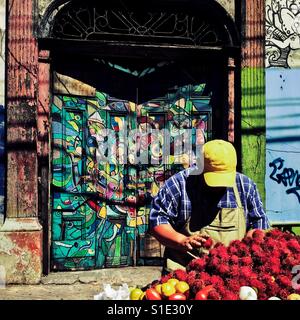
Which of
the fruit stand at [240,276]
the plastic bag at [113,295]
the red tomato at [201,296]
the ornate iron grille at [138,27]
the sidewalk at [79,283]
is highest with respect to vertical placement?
the ornate iron grille at [138,27]

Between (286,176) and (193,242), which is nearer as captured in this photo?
(193,242)

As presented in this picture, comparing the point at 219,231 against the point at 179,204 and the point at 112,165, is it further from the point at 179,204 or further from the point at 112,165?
the point at 112,165

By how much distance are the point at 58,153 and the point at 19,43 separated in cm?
162

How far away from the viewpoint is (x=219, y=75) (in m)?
8.69

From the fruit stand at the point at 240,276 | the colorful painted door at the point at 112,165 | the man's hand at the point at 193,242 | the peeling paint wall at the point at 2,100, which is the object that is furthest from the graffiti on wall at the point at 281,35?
the fruit stand at the point at 240,276

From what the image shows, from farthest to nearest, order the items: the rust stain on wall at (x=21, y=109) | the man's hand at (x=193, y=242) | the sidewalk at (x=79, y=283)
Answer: the rust stain on wall at (x=21, y=109) < the sidewalk at (x=79, y=283) < the man's hand at (x=193, y=242)

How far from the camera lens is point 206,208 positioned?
13.5 feet

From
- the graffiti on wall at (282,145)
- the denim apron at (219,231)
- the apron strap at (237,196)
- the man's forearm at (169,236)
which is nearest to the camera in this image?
the man's forearm at (169,236)

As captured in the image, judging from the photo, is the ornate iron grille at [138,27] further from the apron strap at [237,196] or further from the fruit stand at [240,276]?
the fruit stand at [240,276]

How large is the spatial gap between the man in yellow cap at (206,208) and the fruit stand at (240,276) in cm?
48

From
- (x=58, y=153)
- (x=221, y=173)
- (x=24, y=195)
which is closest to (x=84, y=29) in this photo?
(x=58, y=153)

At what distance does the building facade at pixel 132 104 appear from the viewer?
817cm

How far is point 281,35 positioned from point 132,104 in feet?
7.93

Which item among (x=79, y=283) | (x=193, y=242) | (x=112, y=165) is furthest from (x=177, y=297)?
(x=112, y=165)
